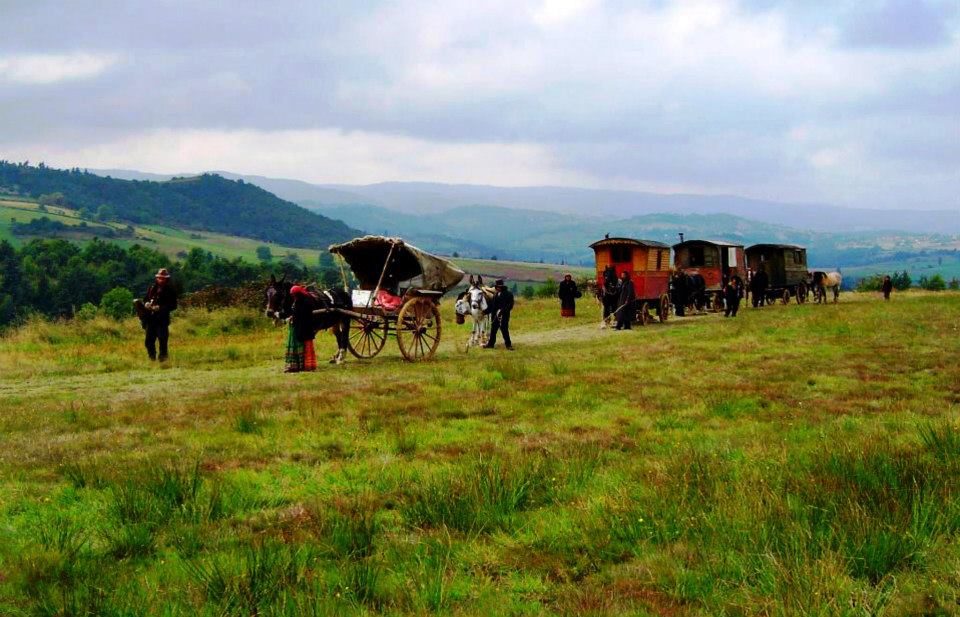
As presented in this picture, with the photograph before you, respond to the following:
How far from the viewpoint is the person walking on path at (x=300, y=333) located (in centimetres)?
1656

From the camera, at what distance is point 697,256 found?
129 feet

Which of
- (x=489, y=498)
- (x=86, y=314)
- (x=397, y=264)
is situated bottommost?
(x=86, y=314)

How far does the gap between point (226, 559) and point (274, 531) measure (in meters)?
0.75

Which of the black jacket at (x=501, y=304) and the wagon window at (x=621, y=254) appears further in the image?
the wagon window at (x=621, y=254)

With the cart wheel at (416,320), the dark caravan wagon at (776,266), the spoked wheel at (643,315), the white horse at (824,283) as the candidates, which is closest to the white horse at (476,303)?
the cart wheel at (416,320)

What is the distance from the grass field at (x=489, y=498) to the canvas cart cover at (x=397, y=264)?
5430mm

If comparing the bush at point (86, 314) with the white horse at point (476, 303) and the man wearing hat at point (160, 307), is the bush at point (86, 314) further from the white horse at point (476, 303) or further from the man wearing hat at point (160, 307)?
the white horse at point (476, 303)

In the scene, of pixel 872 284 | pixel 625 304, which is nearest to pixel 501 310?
pixel 625 304

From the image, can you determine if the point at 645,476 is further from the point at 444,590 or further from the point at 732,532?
the point at 444,590

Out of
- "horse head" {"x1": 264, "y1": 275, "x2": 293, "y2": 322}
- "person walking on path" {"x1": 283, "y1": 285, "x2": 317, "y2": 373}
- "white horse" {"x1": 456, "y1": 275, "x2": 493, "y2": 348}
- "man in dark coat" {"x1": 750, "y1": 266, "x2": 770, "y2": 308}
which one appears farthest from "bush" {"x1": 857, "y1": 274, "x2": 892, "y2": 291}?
"horse head" {"x1": 264, "y1": 275, "x2": 293, "y2": 322}

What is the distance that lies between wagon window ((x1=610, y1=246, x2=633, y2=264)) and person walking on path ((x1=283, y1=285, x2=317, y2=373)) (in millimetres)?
18466

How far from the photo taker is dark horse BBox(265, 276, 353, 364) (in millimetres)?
16750

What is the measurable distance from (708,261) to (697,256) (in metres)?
0.60

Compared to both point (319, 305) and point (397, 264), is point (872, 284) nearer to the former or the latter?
point (397, 264)
